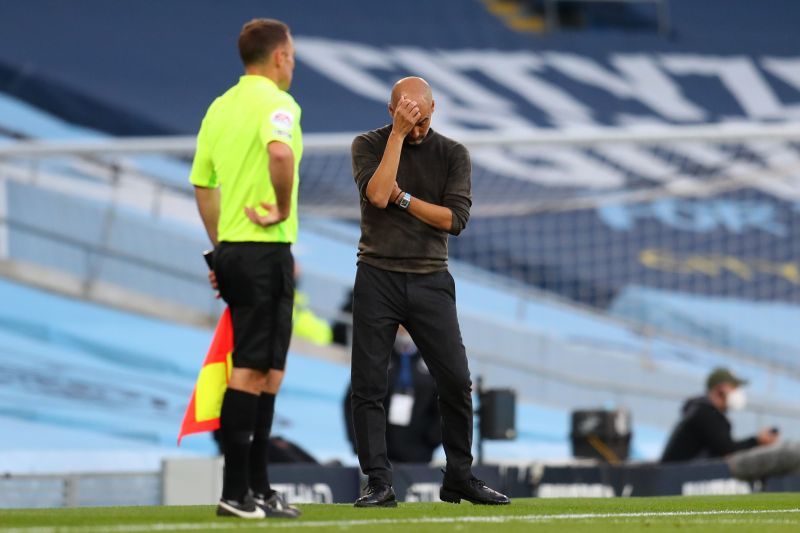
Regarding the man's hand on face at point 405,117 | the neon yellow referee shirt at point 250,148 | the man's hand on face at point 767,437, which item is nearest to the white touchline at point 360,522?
the neon yellow referee shirt at point 250,148

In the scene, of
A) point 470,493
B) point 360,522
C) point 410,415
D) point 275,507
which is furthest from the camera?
point 410,415

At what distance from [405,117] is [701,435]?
17.1ft

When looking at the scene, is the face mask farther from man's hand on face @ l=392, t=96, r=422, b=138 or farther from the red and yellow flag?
the red and yellow flag

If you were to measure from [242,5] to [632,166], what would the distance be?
7051 mm

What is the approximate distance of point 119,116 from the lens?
2164cm

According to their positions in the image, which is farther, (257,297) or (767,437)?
(767,437)

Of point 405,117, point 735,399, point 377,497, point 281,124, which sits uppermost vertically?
point 405,117

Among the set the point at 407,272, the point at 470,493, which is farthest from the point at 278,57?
the point at 470,493

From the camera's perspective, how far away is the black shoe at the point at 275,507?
4.70 meters

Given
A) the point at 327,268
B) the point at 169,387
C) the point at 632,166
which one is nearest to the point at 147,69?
the point at 327,268

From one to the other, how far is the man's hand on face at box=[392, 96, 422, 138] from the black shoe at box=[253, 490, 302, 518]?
1333 millimetres

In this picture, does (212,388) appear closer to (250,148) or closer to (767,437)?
(250,148)

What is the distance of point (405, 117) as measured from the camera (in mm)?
5191

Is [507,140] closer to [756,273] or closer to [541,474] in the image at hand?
[541,474]
